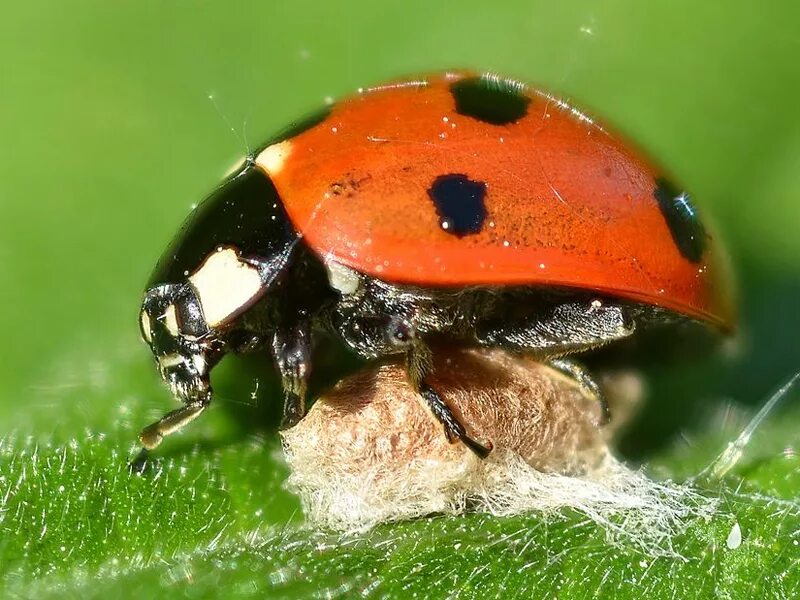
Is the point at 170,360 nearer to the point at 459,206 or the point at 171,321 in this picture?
the point at 171,321

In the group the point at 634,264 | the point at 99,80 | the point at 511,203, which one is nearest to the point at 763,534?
the point at 634,264

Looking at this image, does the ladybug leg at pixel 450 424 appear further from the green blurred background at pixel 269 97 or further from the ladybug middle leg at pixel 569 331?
the green blurred background at pixel 269 97

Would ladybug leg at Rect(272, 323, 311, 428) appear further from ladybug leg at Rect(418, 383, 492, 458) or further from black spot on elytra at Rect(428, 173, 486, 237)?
black spot on elytra at Rect(428, 173, 486, 237)

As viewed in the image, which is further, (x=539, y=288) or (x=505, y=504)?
(x=539, y=288)

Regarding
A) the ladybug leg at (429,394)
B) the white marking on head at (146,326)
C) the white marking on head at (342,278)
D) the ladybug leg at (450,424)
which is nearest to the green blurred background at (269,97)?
the white marking on head at (146,326)

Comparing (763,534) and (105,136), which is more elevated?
(105,136)

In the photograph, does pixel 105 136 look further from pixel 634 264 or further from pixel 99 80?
pixel 634 264
